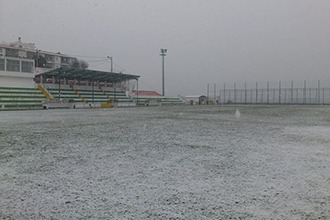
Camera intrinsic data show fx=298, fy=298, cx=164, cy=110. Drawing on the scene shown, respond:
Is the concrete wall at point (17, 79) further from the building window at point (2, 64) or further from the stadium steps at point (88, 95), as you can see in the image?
the stadium steps at point (88, 95)

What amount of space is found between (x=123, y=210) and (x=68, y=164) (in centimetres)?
213

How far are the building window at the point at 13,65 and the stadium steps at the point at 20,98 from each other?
2.66m

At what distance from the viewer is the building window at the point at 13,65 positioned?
35.1 meters

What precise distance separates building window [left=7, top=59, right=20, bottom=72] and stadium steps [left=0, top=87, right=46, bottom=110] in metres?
2.66

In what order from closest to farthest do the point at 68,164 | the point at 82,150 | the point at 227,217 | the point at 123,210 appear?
1. the point at 227,217
2. the point at 123,210
3. the point at 68,164
4. the point at 82,150

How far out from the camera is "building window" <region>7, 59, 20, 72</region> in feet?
115

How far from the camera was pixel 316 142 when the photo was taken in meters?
6.57

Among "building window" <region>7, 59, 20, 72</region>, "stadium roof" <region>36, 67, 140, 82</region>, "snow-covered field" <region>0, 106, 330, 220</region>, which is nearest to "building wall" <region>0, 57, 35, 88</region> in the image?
"building window" <region>7, 59, 20, 72</region>

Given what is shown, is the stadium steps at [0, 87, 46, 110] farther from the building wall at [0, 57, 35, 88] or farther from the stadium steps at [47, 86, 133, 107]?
the stadium steps at [47, 86, 133, 107]

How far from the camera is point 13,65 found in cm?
3553

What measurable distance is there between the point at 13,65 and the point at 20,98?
5539 mm

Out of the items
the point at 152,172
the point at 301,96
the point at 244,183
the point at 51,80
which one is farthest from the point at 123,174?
the point at 301,96

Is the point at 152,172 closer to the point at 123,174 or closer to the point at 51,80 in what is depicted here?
the point at 123,174

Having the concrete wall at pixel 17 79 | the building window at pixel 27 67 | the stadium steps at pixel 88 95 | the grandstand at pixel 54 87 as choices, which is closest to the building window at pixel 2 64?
the grandstand at pixel 54 87
